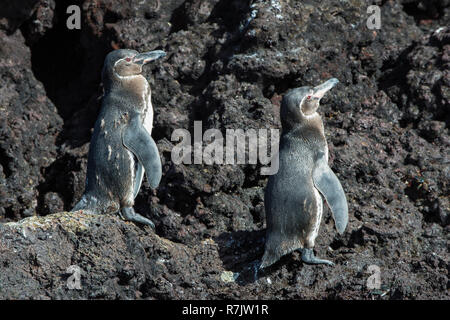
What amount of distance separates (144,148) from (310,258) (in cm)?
165

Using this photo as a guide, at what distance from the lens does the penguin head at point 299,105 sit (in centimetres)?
600

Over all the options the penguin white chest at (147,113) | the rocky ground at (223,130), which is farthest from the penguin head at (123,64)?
the rocky ground at (223,130)

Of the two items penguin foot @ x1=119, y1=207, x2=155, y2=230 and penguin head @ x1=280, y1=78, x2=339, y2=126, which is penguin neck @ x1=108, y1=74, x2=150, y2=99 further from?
penguin head @ x1=280, y1=78, x2=339, y2=126

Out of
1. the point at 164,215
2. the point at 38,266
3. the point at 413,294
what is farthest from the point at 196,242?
the point at 413,294

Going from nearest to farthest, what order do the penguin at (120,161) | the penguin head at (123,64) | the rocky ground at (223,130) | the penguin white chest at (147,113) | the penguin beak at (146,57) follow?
1. the rocky ground at (223,130)
2. the penguin at (120,161)
3. the penguin white chest at (147,113)
4. the penguin head at (123,64)
5. the penguin beak at (146,57)

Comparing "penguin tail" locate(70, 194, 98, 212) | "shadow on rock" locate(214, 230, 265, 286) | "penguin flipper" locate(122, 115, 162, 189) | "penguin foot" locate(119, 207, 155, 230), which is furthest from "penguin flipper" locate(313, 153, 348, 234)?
"penguin tail" locate(70, 194, 98, 212)

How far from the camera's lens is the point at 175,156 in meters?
6.71

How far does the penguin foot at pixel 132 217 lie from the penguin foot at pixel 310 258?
127 cm

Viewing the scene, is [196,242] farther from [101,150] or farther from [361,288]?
[361,288]

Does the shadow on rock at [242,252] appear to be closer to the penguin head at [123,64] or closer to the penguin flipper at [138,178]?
the penguin flipper at [138,178]

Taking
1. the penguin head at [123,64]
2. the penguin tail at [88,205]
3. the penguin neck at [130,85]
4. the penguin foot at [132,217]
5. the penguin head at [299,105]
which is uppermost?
the penguin head at [123,64]

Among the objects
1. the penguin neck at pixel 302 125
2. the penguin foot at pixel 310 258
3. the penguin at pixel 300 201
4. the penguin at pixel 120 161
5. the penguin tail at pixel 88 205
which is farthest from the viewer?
the penguin tail at pixel 88 205

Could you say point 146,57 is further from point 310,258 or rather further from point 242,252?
point 310,258

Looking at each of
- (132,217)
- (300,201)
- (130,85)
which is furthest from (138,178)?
(300,201)
